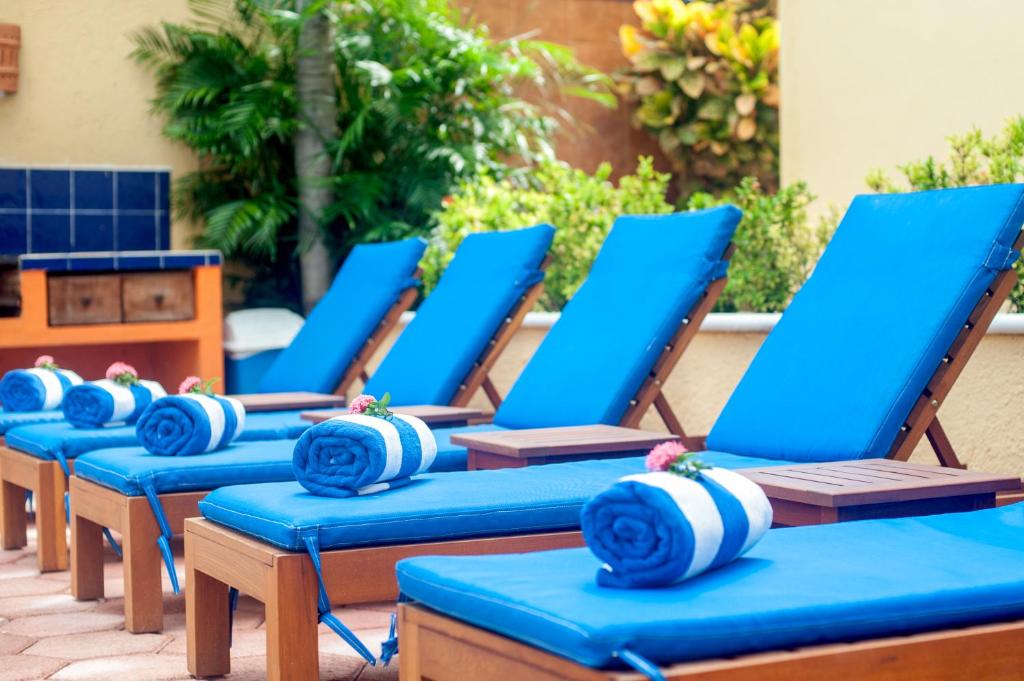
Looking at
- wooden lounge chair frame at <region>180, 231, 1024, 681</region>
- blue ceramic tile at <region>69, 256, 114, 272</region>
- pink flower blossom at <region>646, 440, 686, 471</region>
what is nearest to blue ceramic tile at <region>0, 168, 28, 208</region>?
blue ceramic tile at <region>69, 256, 114, 272</region>

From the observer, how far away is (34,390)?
5.47 m

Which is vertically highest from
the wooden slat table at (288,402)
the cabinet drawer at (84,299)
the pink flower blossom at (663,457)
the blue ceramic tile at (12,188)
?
the blue ceramic tile at (12,188)

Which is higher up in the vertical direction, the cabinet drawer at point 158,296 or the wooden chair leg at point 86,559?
the cabinet drawer at point 158,296

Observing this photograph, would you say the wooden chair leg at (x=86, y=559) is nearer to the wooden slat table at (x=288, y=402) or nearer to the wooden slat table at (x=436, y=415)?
the wooden slat table at (x=436, y=415)

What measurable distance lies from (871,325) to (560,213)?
3.03 meters

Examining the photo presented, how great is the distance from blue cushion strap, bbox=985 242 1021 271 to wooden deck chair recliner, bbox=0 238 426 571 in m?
2.36

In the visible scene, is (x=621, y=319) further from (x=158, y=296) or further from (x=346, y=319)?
(x=158, y=296)

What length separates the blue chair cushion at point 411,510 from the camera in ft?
9.02

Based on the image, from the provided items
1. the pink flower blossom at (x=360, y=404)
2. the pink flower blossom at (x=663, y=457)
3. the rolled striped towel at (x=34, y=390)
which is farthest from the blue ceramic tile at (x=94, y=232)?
the pink flower blossom at (x=663, y=457)

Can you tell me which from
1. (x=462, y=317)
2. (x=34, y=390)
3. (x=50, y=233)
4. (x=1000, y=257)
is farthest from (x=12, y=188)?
(x=1000, y=257)

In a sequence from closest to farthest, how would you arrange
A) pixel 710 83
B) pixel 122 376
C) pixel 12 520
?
pixel 122 376 < pixel 12 520 < pixel 710 83

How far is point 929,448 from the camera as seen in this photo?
4.32m

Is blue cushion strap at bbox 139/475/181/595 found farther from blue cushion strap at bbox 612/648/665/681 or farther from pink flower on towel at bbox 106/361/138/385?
blue cushion strap at bbox 612/648/665/681

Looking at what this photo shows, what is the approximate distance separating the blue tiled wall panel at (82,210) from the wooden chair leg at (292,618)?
5285 mm
